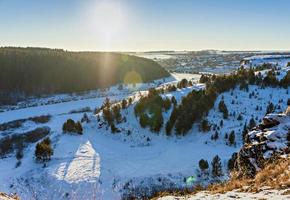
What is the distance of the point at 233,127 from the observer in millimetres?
29891

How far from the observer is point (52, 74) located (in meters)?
83.9

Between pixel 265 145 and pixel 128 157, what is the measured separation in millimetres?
18399

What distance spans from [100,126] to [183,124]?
8139 mm

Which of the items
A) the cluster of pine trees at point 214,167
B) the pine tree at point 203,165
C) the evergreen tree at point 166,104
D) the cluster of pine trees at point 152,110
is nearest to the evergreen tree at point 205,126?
the cluster of pine trees at point 152,110

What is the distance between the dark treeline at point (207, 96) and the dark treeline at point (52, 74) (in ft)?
166

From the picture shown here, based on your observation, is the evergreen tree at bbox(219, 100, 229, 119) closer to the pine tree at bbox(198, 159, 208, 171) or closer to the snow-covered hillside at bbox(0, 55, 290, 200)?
the snow-covered hillside at bbox(0, 55, 290, 200)

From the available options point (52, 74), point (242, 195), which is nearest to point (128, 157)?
point (242, 195)

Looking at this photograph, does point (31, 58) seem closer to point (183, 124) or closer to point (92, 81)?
point (92, 81)

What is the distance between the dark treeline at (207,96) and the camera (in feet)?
101

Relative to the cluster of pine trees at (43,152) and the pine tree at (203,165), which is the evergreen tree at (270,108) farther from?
the cluster of pine trees at (43,152)

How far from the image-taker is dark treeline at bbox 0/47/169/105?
78.4m

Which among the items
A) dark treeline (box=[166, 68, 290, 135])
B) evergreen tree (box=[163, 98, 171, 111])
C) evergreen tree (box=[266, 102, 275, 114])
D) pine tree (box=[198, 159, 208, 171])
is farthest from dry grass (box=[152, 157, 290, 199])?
evergreen tree (box=[163, 98, 171, 111])

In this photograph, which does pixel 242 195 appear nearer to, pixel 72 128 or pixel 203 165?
pixel 203 165

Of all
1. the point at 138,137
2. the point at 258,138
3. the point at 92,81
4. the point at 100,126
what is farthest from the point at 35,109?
the point at 258,138
